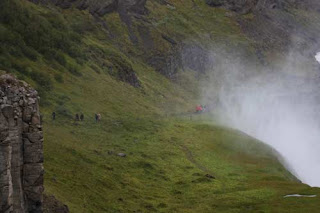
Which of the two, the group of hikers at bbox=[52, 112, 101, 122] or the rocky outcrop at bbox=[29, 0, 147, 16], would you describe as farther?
the rocky outcrop at bbox=[29, 0, 147, 16]

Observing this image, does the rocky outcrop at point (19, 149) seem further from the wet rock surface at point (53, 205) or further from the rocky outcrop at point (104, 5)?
the rocky outcrop at point (104, 5)

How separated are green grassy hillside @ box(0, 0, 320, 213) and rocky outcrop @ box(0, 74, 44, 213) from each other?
49.4 ft

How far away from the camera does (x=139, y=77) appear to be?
470ft

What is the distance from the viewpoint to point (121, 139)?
284 feet

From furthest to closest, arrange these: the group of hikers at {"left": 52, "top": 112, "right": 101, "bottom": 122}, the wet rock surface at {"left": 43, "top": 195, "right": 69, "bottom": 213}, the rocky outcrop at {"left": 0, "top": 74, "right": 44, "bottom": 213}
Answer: the group of hikers at {"left": 52, "top": 112, "right": 101, "bottom": 122}
the wet rock surface at {"left": 43, "top": 195, "right": 69, "bottom": 213}
the rocky outcrop at {"left": 0, "top": 74, "right": 44, "bottom": 213}

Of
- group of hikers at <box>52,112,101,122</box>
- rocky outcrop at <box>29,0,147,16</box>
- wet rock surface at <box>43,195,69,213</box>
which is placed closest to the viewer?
wet rock surface at <box>43,195,69,213</box>

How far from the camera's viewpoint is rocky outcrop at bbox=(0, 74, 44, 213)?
104 ft

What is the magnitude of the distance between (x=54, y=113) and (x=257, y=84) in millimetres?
122549

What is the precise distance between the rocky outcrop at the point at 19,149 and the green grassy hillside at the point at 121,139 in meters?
15.1

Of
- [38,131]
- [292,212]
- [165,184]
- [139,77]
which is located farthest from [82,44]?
[38,131]

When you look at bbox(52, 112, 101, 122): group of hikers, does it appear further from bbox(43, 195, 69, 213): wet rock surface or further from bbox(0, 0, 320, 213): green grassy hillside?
bbox(43, 195, 69, 213): wet rock surface

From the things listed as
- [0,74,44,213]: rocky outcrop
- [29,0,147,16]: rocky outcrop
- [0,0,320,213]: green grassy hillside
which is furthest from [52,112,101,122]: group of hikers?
[29,0,147,16]: rocky outcrop

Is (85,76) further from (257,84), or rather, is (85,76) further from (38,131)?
(257,84)

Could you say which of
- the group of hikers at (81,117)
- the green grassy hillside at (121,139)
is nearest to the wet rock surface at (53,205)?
the green grassy hillside at (121,139)
